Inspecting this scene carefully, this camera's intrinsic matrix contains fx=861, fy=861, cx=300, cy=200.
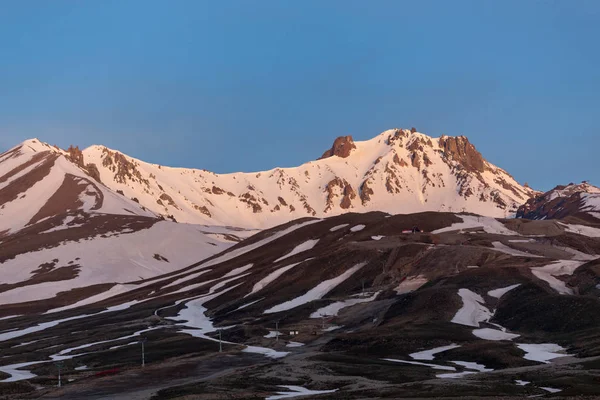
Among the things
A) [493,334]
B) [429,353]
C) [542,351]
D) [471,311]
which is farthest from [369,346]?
[471,311]

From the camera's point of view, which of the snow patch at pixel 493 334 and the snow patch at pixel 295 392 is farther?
the snow patch at pixel 493 334

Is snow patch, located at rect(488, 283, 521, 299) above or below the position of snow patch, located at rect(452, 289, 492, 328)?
above

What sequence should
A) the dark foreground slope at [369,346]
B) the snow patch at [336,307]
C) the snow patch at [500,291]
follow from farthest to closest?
the snow patch at [336,307]
the snow patch at [500,291]
the dark foreground slope at [369,346]

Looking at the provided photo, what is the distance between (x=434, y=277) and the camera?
642 ft

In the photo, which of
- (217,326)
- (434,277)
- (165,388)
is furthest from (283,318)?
(165,388)

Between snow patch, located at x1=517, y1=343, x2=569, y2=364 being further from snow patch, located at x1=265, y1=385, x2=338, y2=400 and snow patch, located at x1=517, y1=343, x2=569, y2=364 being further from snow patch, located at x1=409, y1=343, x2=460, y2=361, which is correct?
snow patch, located at x1=265, y1=385, x2=338, y2=400

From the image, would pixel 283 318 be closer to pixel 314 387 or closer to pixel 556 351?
pixel 556 351

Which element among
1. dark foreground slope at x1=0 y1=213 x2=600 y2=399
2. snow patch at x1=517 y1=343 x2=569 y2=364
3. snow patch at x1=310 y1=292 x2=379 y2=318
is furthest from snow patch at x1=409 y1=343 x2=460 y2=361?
snow patch at x1=310 y1=292 x2=379 y2=318

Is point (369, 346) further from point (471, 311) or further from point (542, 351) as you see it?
point (471, 311)

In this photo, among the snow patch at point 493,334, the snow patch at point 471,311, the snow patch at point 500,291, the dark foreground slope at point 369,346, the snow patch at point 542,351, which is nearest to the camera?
the dark foreground slope at point 369,346

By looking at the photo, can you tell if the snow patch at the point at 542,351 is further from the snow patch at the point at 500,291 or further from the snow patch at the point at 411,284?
the snow patch at the point at 411,284

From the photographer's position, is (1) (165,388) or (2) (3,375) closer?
(1) (165,388)

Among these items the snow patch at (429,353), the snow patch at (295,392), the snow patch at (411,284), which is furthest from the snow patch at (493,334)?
the snow patch at (295,392)

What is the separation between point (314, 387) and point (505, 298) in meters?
79.9
